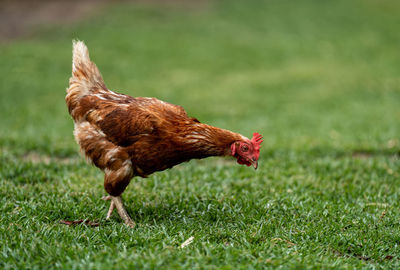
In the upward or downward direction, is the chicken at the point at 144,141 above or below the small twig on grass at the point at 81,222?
above

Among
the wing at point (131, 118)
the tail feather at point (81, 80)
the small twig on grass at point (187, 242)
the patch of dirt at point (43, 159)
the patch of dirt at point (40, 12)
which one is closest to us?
the small twig on grass at point (187, 242)

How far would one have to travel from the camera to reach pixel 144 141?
4.18 meters

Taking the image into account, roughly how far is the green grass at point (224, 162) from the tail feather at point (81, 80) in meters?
1.18

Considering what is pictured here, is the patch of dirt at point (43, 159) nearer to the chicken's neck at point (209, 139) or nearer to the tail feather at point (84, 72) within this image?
the tail feather at point (84, 72)

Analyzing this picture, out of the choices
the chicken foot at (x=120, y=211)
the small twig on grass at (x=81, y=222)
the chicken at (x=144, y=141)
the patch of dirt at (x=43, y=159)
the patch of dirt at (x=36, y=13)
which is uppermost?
the patch of dirt at (x=36, y=13)

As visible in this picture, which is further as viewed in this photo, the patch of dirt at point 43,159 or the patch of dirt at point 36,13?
the patch of dirt at point 36,13

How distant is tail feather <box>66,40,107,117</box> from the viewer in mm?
4730

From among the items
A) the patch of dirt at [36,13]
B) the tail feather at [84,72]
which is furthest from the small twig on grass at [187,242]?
the patch of dirt at [36,13]

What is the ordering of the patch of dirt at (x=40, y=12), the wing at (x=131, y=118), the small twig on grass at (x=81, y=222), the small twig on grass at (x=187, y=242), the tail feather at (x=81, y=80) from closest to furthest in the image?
the small twig on grass at (x=187, y=242) < the small twig on grass at (x=81, y=222) < the wing at (x=131, y=118) < the tail feather at (x=81, y=80) < the patch of dirt at (x=40, y=12)

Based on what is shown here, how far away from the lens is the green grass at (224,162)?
11.9 ft

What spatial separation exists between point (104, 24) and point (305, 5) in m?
12.1

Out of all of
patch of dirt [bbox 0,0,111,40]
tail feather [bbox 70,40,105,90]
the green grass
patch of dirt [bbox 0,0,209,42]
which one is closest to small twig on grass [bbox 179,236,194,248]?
the green grass

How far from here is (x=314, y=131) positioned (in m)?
8.70

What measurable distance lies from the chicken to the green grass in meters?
0.56
